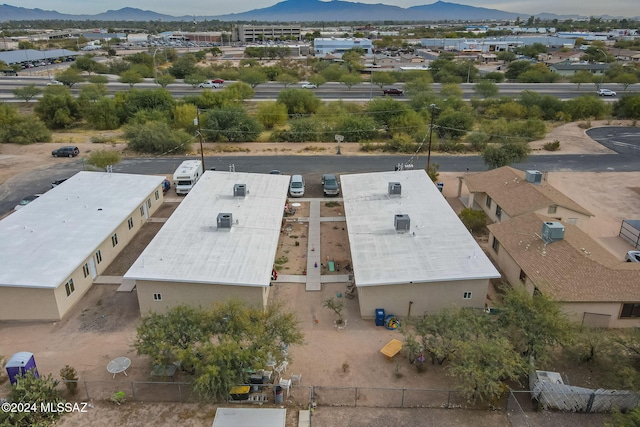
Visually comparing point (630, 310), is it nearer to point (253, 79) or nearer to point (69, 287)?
point (69, 287)

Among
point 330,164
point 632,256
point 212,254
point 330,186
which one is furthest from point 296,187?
point 632,256

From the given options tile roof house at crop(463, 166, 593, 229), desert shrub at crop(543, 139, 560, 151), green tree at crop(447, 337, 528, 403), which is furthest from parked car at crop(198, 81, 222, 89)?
green tree at crop(447, 337, 528, 403)

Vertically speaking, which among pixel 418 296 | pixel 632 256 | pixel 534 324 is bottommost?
pixel 632 256

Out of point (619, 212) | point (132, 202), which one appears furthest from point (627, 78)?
point (132, 202)

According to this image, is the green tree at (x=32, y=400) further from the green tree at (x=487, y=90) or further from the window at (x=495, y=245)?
the green tree at (x=487, y=90)

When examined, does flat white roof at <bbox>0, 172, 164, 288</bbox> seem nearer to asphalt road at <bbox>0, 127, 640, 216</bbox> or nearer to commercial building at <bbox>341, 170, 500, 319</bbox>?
asphalt road at <bbox>0, 127, 640, 216</bbox>

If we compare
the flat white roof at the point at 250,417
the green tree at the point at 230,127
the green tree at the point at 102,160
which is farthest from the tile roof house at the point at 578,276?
the green tree at the point at 230,127
